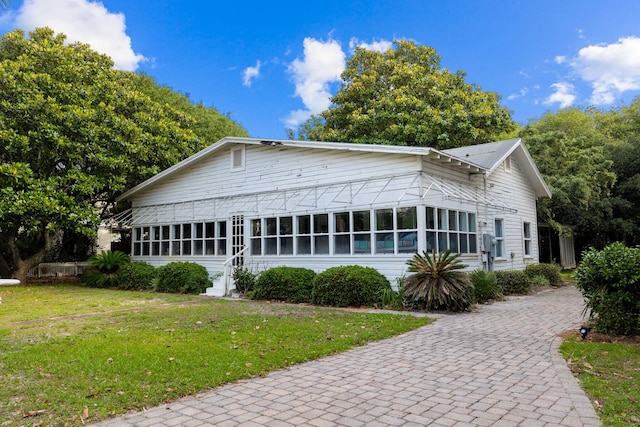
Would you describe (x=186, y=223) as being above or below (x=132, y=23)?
below

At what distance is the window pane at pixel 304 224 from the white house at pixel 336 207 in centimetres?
3

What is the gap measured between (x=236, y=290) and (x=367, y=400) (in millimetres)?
10893

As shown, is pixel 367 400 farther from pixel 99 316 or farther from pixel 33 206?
pixel 33 206

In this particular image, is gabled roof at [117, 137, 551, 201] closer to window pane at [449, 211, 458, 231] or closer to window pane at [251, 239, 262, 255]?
window pane at [449, 211, 458, 231]

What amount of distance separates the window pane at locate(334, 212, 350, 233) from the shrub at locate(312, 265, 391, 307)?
158cm

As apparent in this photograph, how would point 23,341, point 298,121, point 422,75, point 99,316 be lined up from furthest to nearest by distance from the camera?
point 298,121 < point 422,75 < point 99,316 < point 23,341

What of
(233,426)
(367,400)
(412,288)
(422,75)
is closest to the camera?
(233,426)

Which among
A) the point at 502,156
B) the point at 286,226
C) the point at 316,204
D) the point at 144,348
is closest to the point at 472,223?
the point at 502,156

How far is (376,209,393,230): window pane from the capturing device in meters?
12.2

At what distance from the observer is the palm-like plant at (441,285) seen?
9922mm

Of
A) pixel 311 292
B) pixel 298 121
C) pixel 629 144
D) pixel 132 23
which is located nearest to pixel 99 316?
pixel 311 292

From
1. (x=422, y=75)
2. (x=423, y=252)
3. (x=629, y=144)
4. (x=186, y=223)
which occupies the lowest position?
(x=423, y=252)

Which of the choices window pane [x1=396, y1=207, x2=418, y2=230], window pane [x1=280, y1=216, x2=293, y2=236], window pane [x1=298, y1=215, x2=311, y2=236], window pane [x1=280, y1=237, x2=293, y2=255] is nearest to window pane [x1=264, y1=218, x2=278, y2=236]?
window pane [x1=280, y1=216, x2=293, y2=236]

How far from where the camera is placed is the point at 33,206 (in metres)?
15.2
